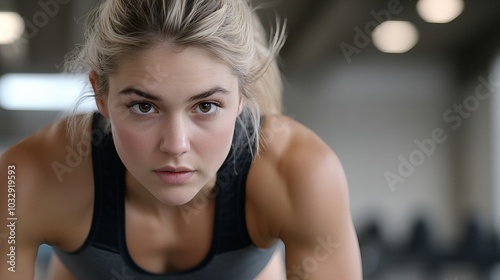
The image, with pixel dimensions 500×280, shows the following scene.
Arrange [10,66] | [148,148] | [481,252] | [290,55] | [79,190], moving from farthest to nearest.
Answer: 1. [290,55]
2. [10,66]
3. [481,252]
4. [79,190]
5. [148,148]

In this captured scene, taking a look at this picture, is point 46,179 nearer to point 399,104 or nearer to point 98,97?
point 98,97

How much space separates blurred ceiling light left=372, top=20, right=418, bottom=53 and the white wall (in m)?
0.06

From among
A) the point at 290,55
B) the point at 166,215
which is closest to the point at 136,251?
the point at 166,215

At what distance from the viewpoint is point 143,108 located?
1.90ft

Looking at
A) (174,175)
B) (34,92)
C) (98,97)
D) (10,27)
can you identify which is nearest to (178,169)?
(174,175)

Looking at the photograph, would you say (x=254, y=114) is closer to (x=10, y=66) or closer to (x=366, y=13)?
(x=366, y=13)

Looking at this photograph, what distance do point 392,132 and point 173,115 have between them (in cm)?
245

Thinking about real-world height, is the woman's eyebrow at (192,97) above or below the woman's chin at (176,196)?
above

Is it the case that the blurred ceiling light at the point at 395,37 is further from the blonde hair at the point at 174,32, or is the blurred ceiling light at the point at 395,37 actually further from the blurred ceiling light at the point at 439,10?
the blonde hair at the point at 174,32

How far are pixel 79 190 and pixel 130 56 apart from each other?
170 millimetres

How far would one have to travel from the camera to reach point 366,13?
2.68m

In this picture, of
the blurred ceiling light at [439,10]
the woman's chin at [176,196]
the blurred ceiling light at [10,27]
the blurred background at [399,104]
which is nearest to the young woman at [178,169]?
the woman's chin at [176,196]

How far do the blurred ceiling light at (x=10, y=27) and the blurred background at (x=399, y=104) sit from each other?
2cm

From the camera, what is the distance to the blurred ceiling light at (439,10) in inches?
106
